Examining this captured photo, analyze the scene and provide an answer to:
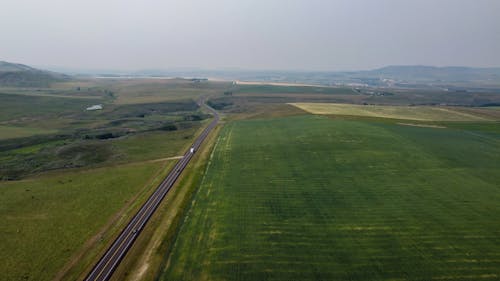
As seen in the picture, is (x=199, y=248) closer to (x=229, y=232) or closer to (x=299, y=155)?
(x=229, y=232)

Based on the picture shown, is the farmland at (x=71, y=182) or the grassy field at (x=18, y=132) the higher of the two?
the grassy field at (x=18, y=132)

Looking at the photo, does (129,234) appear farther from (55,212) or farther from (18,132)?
(18,132)

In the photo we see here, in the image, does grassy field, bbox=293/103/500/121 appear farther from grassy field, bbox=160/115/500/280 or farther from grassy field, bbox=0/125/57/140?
grassy field, bbox=0/125/57/140

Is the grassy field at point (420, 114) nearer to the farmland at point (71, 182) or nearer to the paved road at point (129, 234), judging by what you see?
the farmland at point (71, 182)

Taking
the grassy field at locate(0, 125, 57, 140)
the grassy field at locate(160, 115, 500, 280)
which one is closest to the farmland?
the grassy field at locate(0, 125, 57, 140)

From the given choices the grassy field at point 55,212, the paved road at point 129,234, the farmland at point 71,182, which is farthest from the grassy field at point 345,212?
the grassy field at point 55,212

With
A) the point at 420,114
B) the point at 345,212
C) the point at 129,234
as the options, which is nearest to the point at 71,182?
the point at 129,234
